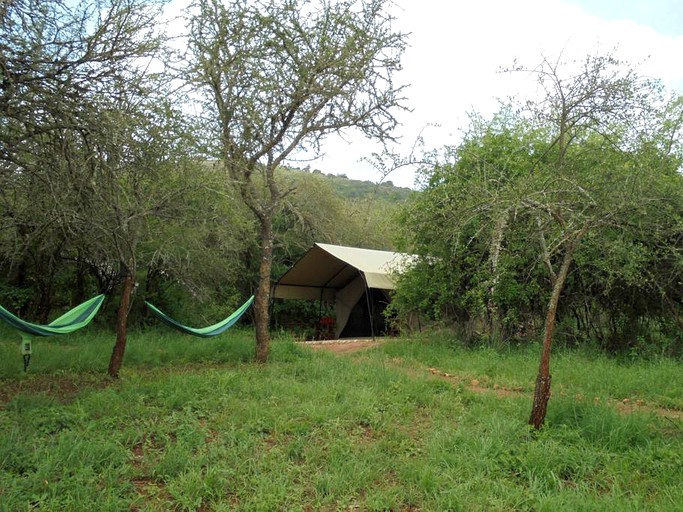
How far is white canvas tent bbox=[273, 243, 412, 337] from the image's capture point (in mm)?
12078

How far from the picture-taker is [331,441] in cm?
412

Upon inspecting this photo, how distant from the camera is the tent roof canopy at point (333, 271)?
11916mm

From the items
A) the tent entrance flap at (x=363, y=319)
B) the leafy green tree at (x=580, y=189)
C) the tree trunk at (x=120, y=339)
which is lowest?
the tent entrance flap at (x=363, y=319)

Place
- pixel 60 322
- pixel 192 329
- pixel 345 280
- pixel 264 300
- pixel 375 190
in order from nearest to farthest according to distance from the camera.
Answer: pixel 60 322 < pixel 192 329 < pixel 375 190 < pixel 264 300 < pixel 345 280

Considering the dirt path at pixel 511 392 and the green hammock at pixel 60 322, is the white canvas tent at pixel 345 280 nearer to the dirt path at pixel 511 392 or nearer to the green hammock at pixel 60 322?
the dirt path at pixel 511 392

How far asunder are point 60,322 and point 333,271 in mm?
8339

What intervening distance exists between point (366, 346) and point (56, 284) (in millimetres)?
6181

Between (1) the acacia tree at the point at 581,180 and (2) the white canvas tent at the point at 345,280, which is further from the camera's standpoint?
(2) the white canvas tent at the point at 345,280

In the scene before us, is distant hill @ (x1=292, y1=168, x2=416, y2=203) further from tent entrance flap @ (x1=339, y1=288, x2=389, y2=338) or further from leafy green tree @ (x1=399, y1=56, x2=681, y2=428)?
tent entrance flap @ (x1=339, y1=288, x2=389, y2=338)

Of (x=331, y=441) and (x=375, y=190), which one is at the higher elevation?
(x=375, y=190)

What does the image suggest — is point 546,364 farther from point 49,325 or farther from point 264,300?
point 49,325

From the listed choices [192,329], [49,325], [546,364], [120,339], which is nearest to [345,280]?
[192,329]

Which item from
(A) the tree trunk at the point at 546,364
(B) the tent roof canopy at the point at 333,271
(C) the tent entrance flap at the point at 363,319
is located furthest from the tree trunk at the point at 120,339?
(C) the tent entrance flap at the point at 363,319

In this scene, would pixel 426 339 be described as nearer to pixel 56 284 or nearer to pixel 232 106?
pixel 232 106
